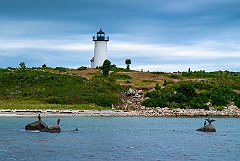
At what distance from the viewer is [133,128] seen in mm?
50375

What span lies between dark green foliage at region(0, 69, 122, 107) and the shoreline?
5295mm

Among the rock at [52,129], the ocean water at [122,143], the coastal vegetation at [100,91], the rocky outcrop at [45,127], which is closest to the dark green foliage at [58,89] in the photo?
the coastal vegetation at [100,91]

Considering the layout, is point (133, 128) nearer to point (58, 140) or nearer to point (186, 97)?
point (58, 140)

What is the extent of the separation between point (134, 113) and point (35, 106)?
1290 cm

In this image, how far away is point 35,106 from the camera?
64.4m

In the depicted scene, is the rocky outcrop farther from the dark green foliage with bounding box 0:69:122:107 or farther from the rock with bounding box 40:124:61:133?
the dark green foliage with bounding box 0:69:122:107

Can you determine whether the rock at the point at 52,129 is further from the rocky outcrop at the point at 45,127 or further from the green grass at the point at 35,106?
the green grass at the point at 35,106

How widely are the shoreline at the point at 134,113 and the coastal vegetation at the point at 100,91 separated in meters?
1.65

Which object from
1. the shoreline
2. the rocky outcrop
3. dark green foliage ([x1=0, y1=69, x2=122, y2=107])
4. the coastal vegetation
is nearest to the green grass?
the coastal vegetation

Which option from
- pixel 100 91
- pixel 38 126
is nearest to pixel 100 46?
pixel 100 91

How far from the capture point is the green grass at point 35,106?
63906 mm

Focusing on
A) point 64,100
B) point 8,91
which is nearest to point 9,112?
point 64,100

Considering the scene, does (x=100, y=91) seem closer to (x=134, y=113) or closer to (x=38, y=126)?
(x=134, y=113)

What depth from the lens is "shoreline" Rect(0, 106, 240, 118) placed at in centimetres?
6078
